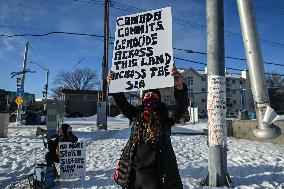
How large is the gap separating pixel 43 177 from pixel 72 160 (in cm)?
96

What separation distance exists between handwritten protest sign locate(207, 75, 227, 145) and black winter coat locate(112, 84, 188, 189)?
2.72 m

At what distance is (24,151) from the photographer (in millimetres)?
11945

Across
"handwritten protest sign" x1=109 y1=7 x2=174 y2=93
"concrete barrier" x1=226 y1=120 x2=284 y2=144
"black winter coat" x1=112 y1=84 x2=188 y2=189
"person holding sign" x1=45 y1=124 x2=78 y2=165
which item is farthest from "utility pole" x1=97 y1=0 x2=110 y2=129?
"black winter coat" x1=112 y1=84 x2=188 y2=189

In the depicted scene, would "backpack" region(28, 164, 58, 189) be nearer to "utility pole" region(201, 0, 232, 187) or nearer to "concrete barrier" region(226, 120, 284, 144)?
"utility pole" region(201, 0, 232, 187)

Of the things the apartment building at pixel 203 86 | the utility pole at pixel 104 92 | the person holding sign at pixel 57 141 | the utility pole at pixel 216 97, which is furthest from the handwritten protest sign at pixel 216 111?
the apartment building at pixel 203 86

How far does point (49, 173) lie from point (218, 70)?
12.1 feet

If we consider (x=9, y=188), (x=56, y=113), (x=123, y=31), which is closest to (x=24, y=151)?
(x=56, y=113)

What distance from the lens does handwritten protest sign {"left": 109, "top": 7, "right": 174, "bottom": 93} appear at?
411 cm

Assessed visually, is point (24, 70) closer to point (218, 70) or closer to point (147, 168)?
point (218, 70)

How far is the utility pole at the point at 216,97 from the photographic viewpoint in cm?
633

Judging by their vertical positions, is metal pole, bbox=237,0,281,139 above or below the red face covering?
above

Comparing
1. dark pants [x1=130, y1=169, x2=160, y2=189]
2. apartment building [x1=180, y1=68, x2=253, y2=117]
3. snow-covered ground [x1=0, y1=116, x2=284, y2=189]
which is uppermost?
apartment building [x1=180, y1=68, x2=253, y2=117]

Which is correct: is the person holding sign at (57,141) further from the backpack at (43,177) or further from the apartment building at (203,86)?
the apartment building at (203,86)

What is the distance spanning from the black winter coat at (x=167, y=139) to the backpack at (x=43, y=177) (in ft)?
11.2
